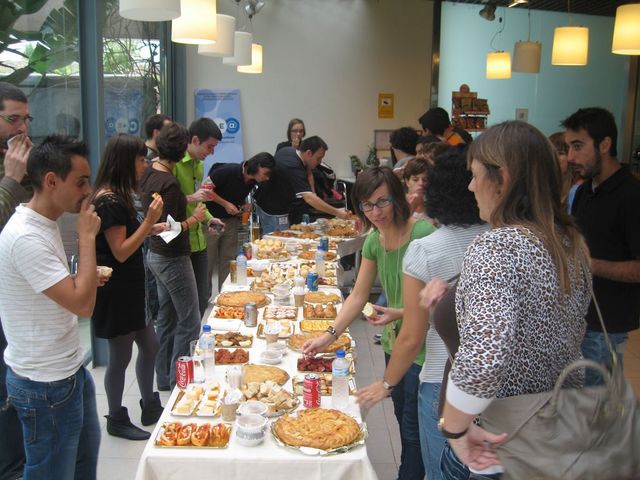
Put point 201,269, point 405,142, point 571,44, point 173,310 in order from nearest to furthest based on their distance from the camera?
point 173,310 → point 201,269 → point 571,44 → point 405,142

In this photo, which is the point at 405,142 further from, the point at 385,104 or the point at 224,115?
the point at 224,115

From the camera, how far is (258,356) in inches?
117

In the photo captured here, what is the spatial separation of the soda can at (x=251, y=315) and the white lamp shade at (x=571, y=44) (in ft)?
12.6

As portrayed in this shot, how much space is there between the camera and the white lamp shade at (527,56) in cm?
664

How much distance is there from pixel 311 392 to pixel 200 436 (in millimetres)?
467

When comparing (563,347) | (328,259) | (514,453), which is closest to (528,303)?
(563,347)

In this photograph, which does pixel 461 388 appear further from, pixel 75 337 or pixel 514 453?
pixel 75 337

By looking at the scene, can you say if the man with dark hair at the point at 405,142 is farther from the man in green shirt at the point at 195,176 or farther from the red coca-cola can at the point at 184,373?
the red coca-cola can at the point at 184,373

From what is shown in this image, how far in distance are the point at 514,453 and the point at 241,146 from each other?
826cm

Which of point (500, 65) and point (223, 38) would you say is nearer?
point (223, 38)

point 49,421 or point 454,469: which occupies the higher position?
point 454,469

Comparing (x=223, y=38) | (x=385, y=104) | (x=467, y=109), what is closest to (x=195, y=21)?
(x=223, y=38)

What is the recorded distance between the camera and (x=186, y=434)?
2170 millimetres

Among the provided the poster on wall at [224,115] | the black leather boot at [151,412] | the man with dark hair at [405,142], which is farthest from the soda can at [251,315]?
the poster on wall at [224,115]
